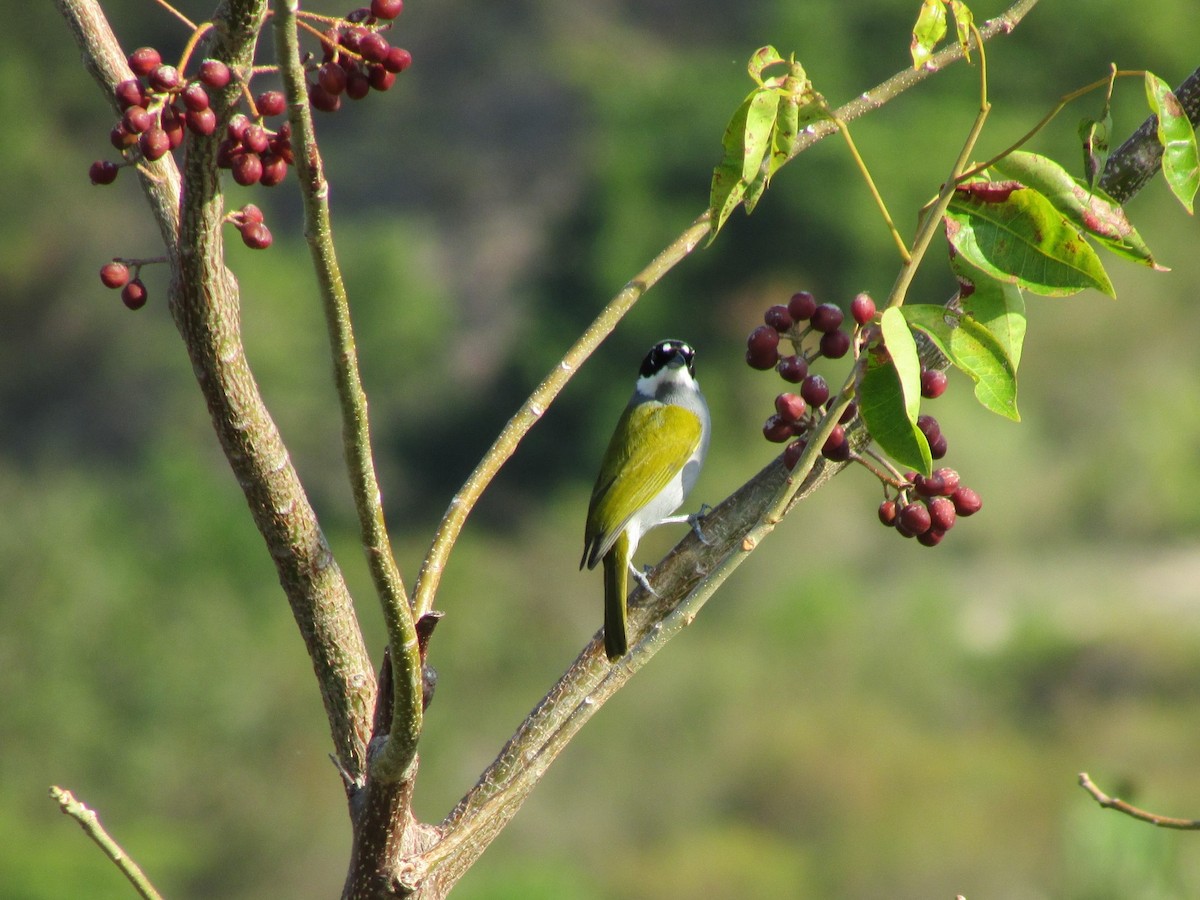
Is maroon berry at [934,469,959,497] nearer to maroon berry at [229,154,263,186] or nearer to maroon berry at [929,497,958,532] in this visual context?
maroon berry at [929,497,958,532]

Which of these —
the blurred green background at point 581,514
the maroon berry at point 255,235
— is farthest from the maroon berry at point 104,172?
the blurred green background at point 581,514

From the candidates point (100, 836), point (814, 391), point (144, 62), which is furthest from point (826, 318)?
point (100, 836)

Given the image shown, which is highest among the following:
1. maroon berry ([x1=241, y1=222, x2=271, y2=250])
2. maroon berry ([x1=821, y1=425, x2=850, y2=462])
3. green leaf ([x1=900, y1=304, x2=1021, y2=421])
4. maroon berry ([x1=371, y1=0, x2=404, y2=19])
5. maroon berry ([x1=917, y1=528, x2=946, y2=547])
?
maroon berry ([x1=371, y1=0, x2=404, y2=19])

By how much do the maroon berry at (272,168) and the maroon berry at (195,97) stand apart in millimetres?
85

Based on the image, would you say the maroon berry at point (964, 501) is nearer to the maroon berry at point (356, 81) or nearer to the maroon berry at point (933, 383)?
the maroon berry at point (933, 383)

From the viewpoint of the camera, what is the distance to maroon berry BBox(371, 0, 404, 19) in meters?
1.43

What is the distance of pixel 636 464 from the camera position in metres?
3.75

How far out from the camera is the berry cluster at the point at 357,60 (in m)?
1.42

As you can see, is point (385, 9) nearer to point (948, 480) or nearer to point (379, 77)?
point (379, 77)

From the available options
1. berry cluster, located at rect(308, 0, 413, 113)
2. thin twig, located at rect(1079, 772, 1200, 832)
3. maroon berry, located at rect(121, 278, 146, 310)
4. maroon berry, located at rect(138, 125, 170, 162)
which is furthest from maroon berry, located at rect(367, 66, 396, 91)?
thin twig, located at rect(1079, 772, 1200, 832)

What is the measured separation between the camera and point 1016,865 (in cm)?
1747

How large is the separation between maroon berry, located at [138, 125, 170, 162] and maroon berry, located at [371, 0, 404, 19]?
0.83ft

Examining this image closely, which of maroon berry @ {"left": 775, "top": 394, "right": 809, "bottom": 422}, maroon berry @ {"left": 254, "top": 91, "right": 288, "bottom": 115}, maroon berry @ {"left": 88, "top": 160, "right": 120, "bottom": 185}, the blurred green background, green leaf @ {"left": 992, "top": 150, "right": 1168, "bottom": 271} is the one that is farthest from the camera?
the blurred green background

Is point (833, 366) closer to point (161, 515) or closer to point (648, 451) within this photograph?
point (161, 515)
